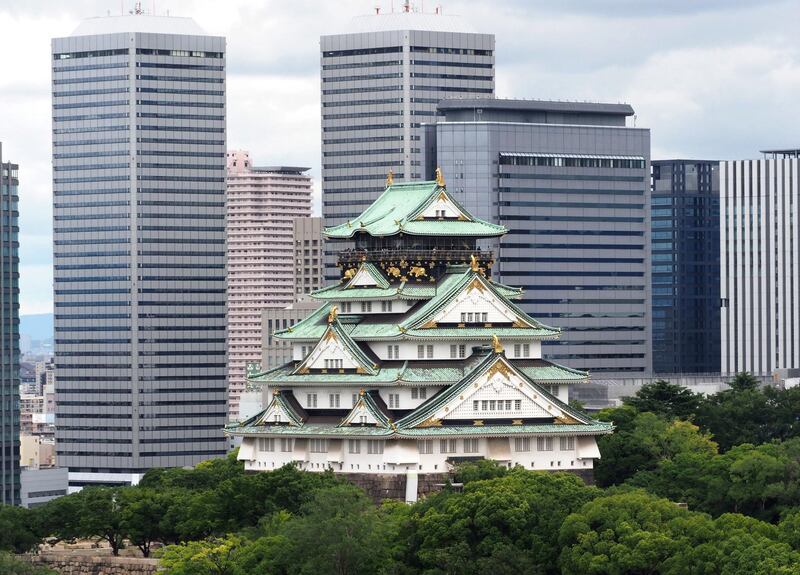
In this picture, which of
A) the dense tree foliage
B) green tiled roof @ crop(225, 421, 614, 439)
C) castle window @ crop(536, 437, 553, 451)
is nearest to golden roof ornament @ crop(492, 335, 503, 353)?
green tiled roof @ crop(225, 421, 614, 439)

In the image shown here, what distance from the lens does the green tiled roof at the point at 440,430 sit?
546 ft

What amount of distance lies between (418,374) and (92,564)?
27824 millimetres

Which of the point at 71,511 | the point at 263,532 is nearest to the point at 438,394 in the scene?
the point at 263,532

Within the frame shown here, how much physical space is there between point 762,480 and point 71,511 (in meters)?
52.1

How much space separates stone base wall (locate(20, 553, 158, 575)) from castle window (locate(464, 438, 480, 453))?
23.8 metres

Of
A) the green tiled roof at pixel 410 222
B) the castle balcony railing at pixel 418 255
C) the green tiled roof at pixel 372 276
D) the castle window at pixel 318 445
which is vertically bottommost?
the castle window at pixel 318 445

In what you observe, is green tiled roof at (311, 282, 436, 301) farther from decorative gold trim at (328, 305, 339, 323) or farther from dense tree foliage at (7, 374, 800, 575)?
dense tree foliage at (7, 374, 800, 575)

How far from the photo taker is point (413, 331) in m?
172

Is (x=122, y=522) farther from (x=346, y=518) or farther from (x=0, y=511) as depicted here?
(x=346, y=518)

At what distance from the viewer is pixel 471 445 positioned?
168500 mm

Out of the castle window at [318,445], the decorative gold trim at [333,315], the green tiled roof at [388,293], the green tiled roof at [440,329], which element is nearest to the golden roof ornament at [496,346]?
the green tiled roof at [440,329]

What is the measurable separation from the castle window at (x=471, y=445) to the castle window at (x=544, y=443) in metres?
4.56

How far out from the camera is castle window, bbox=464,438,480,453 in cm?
16838

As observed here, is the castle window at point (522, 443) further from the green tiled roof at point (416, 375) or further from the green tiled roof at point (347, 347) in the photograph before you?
the green tiled roof at point (347, 347)
